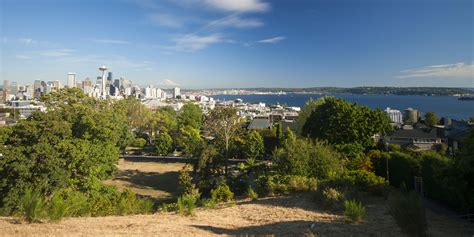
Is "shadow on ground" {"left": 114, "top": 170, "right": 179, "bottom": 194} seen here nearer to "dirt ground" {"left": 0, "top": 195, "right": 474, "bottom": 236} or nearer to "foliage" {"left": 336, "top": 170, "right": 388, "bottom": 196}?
"dirt ground" {"left": 0, "top": 195, "right": 474, "bottom": 236}

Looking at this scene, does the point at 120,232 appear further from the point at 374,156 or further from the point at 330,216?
the point at 374,156

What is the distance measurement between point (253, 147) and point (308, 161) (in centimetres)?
1458

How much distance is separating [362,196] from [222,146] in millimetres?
13381

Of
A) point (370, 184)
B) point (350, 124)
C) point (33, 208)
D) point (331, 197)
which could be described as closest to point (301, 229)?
point (331, 197)

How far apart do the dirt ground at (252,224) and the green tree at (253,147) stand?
17.0m

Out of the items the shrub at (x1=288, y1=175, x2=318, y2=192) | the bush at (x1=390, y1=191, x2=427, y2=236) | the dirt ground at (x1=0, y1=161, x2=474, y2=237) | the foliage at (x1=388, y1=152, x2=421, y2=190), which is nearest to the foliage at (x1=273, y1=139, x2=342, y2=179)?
the shrub at (x1=288, y1=175, x2=318, y2=192)

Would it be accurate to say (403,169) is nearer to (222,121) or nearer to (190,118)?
(222,121)

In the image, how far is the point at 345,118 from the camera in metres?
20.0

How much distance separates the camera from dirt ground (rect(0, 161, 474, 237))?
7.25 metres

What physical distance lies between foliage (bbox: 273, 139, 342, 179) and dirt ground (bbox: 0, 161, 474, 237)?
2440 mm

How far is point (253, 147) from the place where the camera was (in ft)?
95.8

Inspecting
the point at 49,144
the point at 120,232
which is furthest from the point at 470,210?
the point at 49,144

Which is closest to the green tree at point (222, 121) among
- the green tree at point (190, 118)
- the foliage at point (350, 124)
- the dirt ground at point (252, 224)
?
the foliage at point (350, 124)

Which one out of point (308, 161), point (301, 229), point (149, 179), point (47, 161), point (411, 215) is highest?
point (411, 215)
